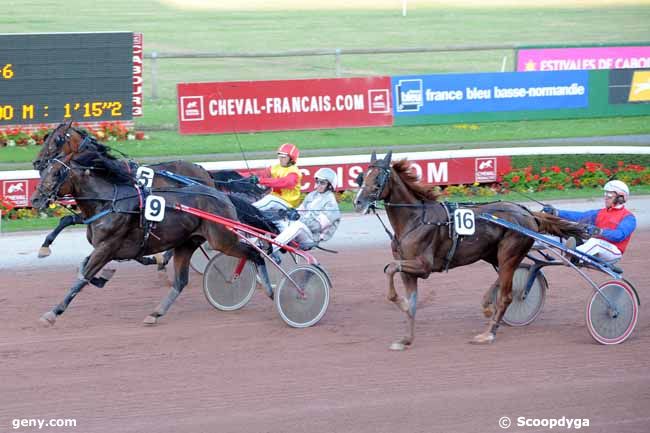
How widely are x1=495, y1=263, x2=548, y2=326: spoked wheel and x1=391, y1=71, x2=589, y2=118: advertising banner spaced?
10257 millimetres

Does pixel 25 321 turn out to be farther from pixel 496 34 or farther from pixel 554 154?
pixel 496 34

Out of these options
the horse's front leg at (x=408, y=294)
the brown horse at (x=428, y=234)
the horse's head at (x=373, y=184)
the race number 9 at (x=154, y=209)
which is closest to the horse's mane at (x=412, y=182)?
the brown horse at (x=428, y=234)

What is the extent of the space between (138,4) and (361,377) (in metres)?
28.6

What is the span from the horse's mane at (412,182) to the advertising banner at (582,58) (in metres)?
14.1

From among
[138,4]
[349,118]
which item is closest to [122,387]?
[349,118]

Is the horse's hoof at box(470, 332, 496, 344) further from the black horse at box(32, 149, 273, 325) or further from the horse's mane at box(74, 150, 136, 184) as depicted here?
the horse's mane at box(74, 150, 136, 184)

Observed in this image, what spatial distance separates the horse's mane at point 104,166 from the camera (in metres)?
8.47

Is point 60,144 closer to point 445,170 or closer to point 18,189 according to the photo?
point 18,189

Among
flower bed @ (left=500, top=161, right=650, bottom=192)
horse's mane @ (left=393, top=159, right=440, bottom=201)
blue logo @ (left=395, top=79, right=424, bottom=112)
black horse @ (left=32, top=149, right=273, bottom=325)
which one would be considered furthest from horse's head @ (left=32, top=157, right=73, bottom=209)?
blue logo @ (left=395, top=79, right=424, bottom=112)

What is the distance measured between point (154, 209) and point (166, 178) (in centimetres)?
124

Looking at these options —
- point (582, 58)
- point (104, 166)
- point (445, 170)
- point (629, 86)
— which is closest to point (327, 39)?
point (582, 58)

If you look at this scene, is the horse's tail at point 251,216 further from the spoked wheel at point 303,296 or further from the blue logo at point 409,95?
the blue logo at point 409,95

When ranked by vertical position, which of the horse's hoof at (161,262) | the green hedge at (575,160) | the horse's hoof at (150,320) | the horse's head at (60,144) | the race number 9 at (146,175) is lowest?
the horse's hoof at (150,320)

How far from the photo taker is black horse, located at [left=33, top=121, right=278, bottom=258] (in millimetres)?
8492
